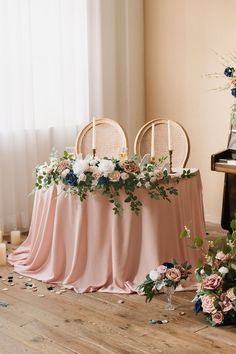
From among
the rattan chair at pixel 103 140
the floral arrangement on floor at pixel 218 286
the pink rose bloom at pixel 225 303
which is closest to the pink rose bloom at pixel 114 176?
the floral arrangement on floor at pixel 218 286

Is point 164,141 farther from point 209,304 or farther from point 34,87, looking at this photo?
point 209,304

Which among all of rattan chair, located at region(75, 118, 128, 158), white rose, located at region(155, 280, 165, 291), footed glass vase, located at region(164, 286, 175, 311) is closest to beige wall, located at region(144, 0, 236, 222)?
rattan chair, located at region(75, 118, 128, 158)

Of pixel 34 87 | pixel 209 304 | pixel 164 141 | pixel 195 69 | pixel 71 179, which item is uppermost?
pixel 195 69

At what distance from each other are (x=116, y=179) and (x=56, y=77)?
7.03 feet

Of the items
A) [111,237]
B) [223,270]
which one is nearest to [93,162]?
→ [111,237]

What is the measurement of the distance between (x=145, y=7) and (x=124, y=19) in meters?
0.26

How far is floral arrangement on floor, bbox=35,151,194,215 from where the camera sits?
3.71 metres

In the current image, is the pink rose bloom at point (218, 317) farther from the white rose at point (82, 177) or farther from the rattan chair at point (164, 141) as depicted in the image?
the rattan chair at point (164, 141)

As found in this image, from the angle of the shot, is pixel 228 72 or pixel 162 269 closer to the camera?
pixel 162 269

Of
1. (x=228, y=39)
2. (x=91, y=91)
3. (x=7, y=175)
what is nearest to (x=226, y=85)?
(x=228, y=39)

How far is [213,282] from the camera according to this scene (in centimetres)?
323

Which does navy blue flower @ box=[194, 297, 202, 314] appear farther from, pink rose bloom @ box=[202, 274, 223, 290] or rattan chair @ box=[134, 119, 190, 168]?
rattan chair @ box=[134, 119, 190, 168]

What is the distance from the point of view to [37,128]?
216 inches

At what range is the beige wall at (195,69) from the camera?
545 centimetres
